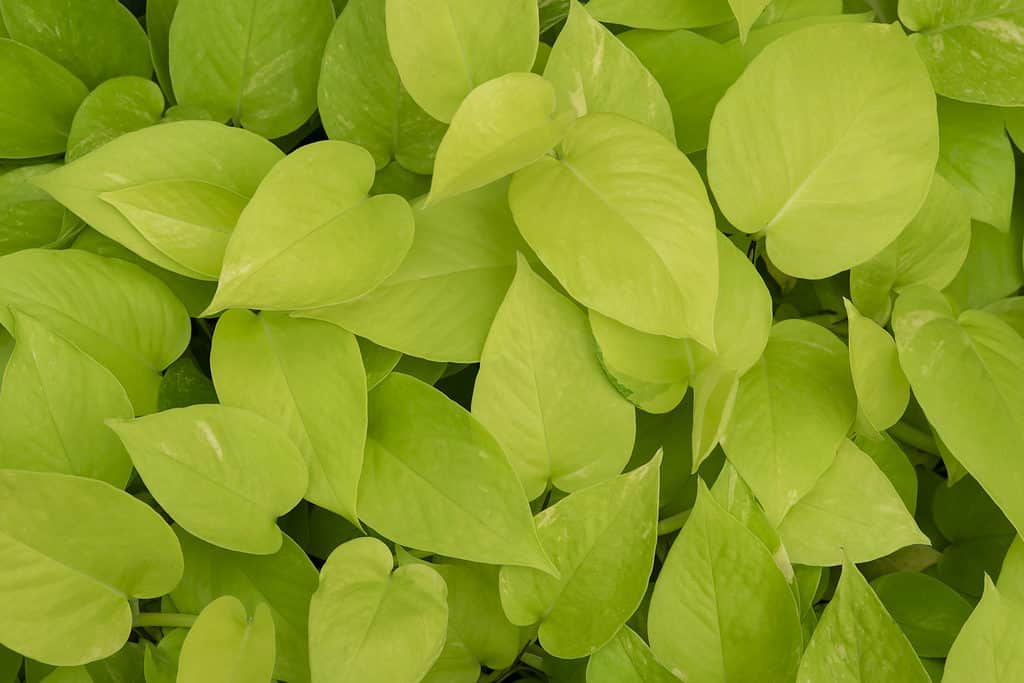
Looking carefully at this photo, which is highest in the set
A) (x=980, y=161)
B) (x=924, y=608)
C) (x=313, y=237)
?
(x=313, y=237)

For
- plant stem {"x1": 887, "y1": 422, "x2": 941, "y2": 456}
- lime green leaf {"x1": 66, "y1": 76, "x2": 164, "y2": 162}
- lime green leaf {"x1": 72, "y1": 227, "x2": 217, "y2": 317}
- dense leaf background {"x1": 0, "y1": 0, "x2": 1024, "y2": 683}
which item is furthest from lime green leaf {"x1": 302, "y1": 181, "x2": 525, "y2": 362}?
plant stem {"x1": 887, "y1": 422, "x2": 941, "y2": 456}

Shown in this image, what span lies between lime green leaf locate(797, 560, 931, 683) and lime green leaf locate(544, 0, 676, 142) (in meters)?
0.29

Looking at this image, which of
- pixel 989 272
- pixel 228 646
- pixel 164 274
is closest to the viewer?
pixel 228 646

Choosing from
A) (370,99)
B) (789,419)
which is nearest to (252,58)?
(370,99)

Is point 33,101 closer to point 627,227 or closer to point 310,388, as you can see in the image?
point 310,388

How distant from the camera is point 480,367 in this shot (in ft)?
1.80

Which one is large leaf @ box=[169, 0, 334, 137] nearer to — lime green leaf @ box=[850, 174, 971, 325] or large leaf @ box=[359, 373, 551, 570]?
large leaf @ box=[359, 373, 551, 570]

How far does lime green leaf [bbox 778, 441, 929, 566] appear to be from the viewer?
0.58 meters

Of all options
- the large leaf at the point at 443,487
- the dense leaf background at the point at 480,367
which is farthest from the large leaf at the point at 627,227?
the large leaf at the point at 443,487

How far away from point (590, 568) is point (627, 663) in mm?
57

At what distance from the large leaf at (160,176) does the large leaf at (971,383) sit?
16.4 inches

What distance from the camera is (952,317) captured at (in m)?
0.62

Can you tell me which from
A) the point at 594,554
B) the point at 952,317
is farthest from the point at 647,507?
the point at 952,317

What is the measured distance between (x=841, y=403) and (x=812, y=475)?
0.19 ft
